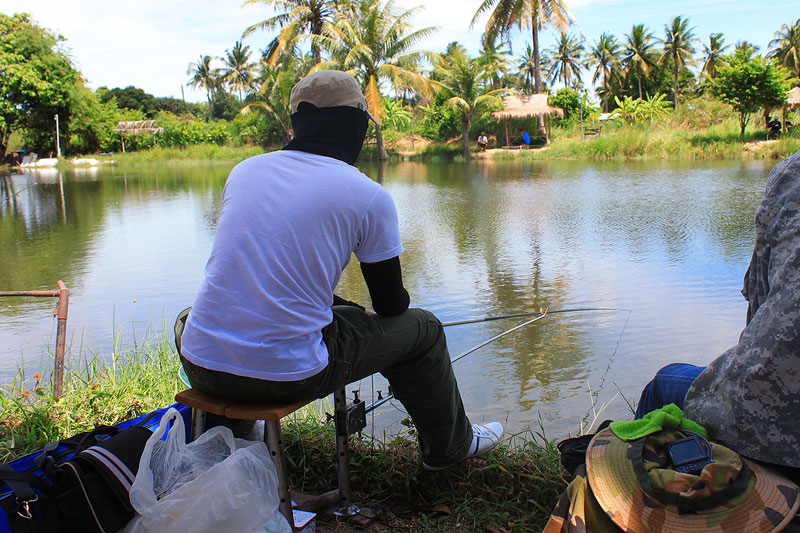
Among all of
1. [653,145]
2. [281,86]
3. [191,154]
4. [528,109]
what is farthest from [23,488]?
[191,154]

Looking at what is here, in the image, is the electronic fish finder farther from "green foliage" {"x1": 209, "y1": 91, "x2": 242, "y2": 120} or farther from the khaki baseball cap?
"green foliage" {"x1": 209, "y1": 91, "x2": 242, "y2": 120}

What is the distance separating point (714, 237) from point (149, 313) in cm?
542

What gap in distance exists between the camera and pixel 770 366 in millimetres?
1038

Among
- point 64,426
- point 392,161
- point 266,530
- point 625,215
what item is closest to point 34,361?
point 64,426

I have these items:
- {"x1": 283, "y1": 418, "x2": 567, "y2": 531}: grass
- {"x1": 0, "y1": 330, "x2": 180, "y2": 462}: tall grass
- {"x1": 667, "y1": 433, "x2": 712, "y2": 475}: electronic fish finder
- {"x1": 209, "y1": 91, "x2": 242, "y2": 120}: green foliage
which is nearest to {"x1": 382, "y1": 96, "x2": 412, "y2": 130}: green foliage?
{"x1": 209, "y1": 91, "x2": 242, "y2": 120}: green foliage

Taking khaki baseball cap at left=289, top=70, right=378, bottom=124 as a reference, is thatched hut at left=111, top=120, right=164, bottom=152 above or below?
above

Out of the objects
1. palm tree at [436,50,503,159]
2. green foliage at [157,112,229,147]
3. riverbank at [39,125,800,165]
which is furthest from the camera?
green foliage at [157,112,229,147]

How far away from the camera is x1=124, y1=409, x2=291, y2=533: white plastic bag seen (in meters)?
1.35

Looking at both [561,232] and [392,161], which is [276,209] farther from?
[392,161]

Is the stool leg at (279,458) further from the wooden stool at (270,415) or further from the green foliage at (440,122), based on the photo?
the green foliage at (440,122)

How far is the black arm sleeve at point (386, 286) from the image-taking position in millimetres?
1568

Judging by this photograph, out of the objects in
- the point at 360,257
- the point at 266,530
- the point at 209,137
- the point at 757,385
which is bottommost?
the point at 266,530

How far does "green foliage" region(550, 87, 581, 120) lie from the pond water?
17671mm

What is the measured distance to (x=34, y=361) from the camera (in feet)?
12.3
